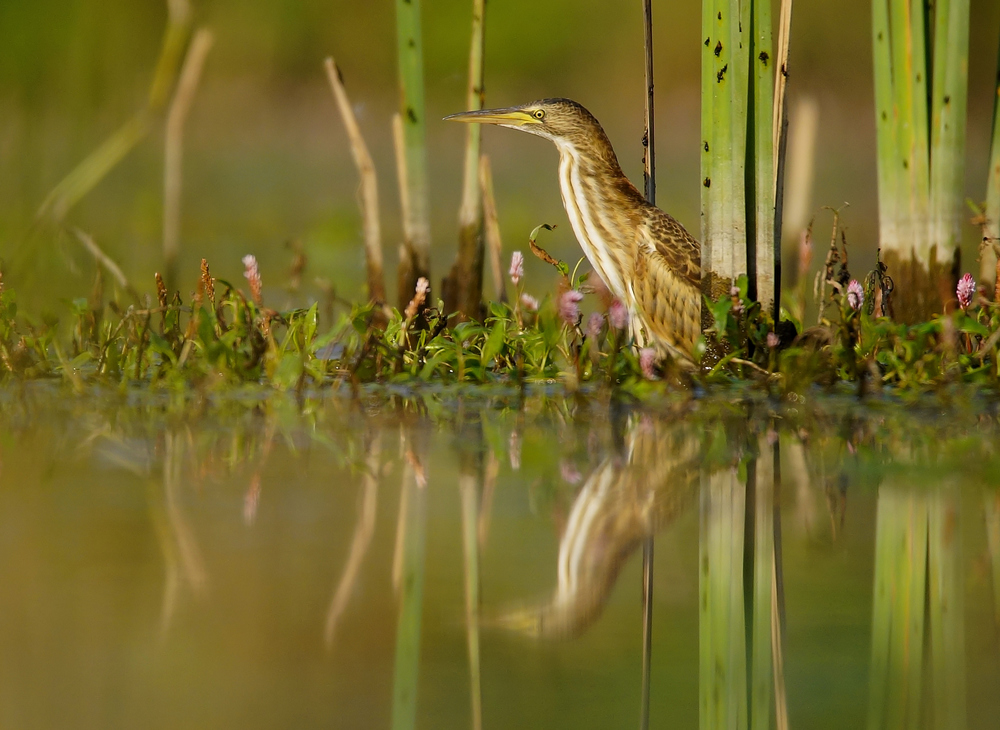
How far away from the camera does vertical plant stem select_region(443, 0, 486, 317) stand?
4.21m

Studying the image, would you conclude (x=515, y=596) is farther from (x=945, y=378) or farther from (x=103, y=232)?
(x=103, y=232)

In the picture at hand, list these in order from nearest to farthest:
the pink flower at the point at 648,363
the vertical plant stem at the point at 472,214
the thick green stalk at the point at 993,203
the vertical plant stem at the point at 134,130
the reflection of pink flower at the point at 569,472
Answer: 1. the reflection of pink flower at the point at 569,472
2. the vertical plant stem at the point at 134,130
3. the pink flower at the point at 648,363
4. the thick green stalk at the point at 993,203
5. the vertical plant stem at the point at 472,214

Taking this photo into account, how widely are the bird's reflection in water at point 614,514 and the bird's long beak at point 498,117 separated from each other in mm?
1436

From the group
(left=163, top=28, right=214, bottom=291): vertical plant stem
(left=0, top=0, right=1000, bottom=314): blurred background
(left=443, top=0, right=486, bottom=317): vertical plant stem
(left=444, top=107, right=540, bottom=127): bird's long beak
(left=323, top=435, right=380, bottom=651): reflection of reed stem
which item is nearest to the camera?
(left=323, top=435, right=380, bottom=651): reflection of reed stem

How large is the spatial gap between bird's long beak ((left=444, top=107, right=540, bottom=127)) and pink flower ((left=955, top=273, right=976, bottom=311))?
1.46m

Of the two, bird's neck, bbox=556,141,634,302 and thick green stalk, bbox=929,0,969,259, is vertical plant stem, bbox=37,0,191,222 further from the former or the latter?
thick green stalk, bbox=929,0,969,259

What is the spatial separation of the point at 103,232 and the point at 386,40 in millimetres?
3451

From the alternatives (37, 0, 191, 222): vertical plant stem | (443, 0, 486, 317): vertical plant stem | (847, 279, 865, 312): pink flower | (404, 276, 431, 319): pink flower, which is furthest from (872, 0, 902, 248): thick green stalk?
(37, 0, 191, 222): vertical plant stem

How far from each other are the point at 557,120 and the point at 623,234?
474mm

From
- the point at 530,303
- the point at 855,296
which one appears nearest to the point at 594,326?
the point at 530,303

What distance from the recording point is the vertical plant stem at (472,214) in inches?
166

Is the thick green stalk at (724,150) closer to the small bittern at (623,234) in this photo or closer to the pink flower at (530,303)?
the small bittern at (623,234)

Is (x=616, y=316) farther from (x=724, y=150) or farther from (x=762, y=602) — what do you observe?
(x=762, y=602)

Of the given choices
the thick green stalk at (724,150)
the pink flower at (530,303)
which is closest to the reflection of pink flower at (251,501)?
the pink flower at (530,303)
